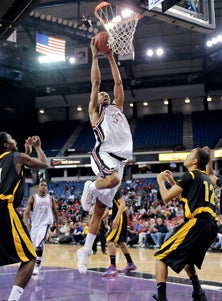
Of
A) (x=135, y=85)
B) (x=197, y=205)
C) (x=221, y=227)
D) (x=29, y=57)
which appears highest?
(x=29, y=57)

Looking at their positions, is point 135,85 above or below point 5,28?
above

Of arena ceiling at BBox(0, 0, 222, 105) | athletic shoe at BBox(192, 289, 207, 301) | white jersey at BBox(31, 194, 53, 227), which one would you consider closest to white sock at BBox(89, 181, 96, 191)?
athletic shoe at BBox(192, 289, 207, 301)

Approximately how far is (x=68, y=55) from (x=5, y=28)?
17.3 m

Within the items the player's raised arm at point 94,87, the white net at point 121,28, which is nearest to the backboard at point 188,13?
the white net at point 121,28

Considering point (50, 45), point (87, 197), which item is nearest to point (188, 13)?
point (87, 197)

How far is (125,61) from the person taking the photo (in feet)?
78.1

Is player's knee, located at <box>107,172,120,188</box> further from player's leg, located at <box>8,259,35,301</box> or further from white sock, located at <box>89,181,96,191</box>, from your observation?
player's leg, located at <box>8,259,35,301</box>

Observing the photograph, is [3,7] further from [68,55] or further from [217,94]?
[217,94]

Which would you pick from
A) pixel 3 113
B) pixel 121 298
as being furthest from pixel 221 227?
pixel 3 113

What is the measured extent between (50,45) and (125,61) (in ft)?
20.9

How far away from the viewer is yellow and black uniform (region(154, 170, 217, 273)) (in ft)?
12.5

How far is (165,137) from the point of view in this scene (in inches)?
1002

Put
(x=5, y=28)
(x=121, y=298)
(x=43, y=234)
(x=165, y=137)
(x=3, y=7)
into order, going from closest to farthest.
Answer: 1. (x=121, y=298)
2. (x=3, y=7)
3. (x=5, y=28)
4. (x=43, y=234)
5. (x=165, y=137)

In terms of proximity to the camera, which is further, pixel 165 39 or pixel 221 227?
pixel 165 39
